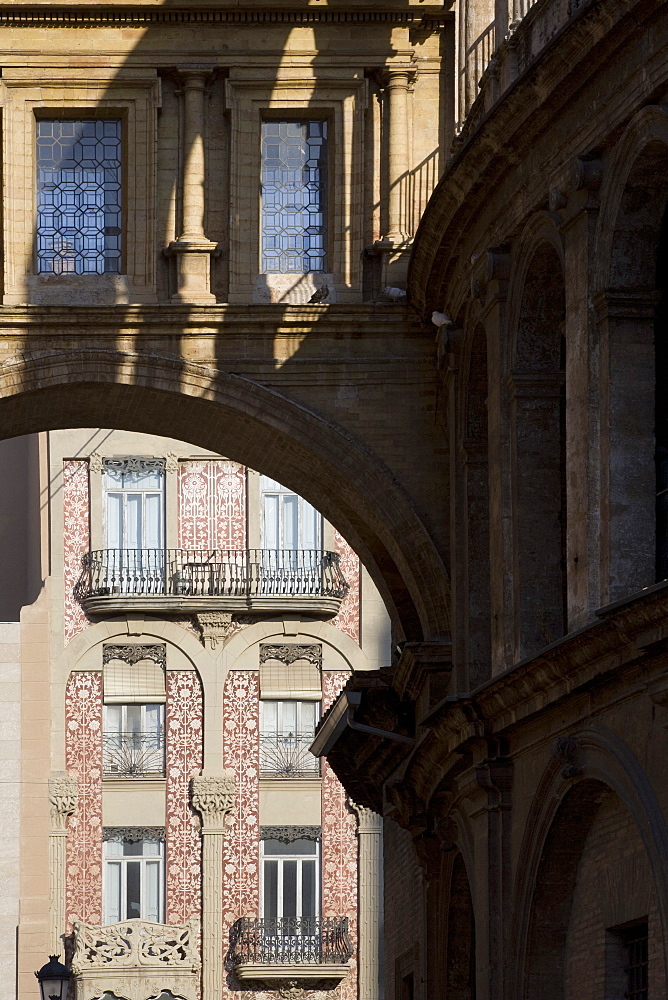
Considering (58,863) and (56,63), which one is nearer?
(56,63)

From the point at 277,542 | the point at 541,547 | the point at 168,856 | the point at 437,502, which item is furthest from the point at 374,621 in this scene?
the point at 541,547

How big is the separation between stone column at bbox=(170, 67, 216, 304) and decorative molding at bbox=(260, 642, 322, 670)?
17.0m

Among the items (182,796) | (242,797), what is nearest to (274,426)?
(182,796)

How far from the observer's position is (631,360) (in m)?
16.0

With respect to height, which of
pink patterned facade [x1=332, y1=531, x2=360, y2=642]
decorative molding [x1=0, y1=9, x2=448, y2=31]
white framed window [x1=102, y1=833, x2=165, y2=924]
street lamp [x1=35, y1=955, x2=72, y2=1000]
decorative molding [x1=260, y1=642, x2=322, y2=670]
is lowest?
street lamp [x1=35, y1=955, x2=72, y2=1000]

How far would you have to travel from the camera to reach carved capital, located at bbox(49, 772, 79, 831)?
37594 mm

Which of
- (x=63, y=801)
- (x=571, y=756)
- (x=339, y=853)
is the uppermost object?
(x=63, y=801)

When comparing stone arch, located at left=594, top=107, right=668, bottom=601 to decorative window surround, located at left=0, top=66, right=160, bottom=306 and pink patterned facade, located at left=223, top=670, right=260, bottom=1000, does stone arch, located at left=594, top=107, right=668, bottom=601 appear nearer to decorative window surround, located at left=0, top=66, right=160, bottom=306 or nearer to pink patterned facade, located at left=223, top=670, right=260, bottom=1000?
decorative window surround, located at left=0, top=66, right=160, bottom=306

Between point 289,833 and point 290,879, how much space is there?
0.74 m

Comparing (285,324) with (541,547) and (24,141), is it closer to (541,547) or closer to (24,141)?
(24,141)

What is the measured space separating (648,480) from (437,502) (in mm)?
5925

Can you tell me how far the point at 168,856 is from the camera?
37500mm

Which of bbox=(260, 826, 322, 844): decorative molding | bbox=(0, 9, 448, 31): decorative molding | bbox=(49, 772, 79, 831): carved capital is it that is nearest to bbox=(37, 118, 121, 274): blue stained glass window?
bbox=(0, 9, 448, 31): decorative molding

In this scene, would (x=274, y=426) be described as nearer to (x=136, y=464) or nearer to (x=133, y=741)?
(x=133, y=741)
